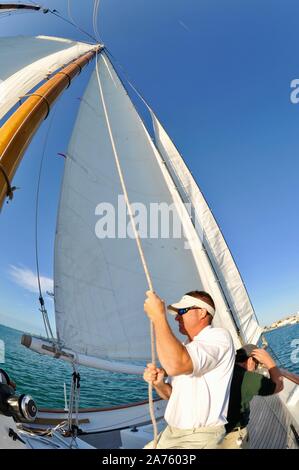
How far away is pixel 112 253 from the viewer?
6121 millimetres

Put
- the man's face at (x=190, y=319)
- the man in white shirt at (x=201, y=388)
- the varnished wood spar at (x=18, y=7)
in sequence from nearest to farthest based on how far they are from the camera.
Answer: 1. the man in white shirt at (x=201, y=388)
2. the man's face at (x=190, y=319)
3. the varnished wood spar at (x=18, y=7)

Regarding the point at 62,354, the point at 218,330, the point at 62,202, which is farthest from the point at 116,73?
the point at 218,330

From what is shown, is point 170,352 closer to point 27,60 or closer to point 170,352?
point 170,352

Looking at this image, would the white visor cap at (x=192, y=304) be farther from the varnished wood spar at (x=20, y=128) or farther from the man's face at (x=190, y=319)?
the varnished wood spar at (x=20, y=128)

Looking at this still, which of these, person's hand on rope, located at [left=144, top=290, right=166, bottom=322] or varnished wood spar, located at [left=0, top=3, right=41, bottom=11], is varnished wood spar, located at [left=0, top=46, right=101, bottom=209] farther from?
varnished wood spar, located at [left=0, top=3, right=41, bottom=11]

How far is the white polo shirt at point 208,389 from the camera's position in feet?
4.60

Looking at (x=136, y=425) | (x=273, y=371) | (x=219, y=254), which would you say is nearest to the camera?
(x=273, y=371)

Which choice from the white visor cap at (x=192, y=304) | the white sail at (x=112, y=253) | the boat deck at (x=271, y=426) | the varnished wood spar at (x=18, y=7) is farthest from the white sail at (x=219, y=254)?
the varnished wood spar at (x=18, y=7)

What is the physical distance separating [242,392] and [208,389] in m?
0.43

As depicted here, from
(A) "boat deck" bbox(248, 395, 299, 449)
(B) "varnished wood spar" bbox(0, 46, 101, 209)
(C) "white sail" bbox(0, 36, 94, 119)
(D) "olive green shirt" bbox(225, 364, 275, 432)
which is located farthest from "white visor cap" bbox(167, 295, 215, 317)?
(C) "white sail" bbox(0, 36, 94, 119)

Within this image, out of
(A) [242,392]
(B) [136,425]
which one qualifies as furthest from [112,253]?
(A) [242,392]

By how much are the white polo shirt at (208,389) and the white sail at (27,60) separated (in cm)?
354

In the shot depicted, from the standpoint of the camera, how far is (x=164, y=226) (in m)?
6.12
